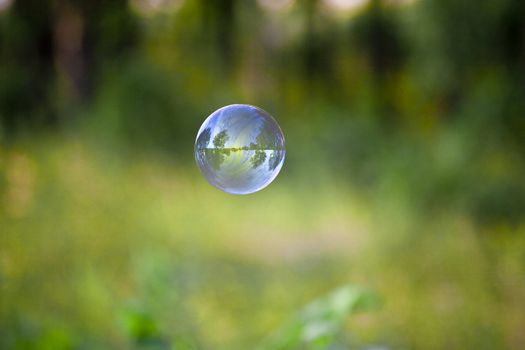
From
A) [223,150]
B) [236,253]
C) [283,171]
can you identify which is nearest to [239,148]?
[223,150]

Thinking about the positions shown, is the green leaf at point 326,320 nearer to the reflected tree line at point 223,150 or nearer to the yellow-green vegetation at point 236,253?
the reflected tree line at point 223,150

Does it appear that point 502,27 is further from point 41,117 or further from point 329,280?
point 41,117

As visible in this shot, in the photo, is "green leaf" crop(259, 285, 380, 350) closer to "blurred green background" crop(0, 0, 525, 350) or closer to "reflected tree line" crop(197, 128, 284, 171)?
"reflected tree line" crop(197, 128, 284, 171)

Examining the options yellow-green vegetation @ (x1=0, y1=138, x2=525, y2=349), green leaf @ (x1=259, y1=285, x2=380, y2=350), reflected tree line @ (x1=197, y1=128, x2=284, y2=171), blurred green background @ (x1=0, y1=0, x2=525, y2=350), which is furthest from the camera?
blurred green background @ (x1=0, y1=0, x2=525, y2=350)

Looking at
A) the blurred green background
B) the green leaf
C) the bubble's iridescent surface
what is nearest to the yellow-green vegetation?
the blurred green background

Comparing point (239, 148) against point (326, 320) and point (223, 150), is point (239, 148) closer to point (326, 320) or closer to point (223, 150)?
point (223, 150)

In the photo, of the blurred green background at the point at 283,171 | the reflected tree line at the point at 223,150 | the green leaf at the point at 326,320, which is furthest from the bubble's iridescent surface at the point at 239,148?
the blurred green background at the point at 283,171

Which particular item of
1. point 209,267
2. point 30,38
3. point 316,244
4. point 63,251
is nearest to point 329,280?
point 316,244
